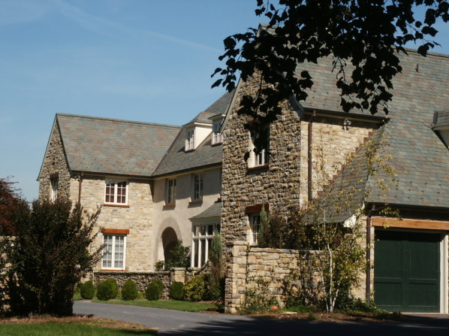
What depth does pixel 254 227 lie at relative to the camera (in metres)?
28.1

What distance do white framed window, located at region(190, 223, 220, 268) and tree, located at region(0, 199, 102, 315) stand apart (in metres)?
14.5

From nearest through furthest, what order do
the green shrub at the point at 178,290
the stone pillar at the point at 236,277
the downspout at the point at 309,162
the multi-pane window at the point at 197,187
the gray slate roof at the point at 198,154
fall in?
the stone pillar at the point at 236,277
the downspout at the point at 309,162
the green shrub at the point at 178,290
the gray slate roof at the point at 198,154
the multi-pane window at the point at 197,187

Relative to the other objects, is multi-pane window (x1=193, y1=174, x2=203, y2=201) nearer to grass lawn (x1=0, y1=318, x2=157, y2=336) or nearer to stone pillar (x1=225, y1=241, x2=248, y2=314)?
stone pillar (x1=225, y1=241, x2=248, y2=314)

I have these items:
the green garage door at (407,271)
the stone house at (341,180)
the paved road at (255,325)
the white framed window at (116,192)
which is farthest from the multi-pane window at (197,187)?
the paved road at (255,325)

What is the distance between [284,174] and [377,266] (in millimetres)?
4595

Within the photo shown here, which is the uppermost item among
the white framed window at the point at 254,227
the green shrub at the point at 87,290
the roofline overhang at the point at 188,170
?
the roofline overhang at the point at 188,170

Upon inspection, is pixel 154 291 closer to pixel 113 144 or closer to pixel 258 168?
pixel 258 168

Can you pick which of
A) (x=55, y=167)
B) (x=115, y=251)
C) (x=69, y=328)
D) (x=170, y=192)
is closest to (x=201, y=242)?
(x=170, y=192)

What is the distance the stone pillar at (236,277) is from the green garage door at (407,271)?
4451mm

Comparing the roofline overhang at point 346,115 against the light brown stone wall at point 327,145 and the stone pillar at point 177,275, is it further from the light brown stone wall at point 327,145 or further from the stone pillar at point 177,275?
the stone pillar at point 177,275

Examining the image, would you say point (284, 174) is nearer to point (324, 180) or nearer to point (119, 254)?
point (324, 180)

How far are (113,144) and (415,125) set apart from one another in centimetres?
1959

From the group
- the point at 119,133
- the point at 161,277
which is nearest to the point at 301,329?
the point at 161,277

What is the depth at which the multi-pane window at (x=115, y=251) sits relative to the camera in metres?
38.8
